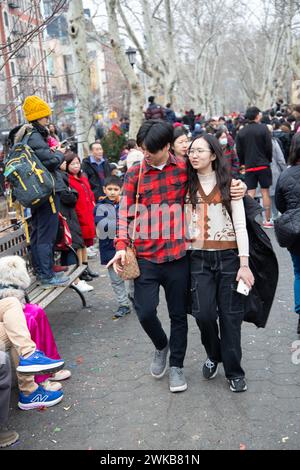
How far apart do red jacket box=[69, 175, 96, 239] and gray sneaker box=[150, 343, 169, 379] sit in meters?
3.27

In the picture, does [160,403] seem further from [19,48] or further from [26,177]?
[19,48]

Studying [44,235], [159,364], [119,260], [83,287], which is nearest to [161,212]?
[119,260]

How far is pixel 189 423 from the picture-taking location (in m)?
3.78

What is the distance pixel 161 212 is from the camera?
4055 mm

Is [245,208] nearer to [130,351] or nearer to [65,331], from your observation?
[130,351]

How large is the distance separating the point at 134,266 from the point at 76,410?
1122 mm

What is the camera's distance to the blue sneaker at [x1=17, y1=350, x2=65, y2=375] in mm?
3906

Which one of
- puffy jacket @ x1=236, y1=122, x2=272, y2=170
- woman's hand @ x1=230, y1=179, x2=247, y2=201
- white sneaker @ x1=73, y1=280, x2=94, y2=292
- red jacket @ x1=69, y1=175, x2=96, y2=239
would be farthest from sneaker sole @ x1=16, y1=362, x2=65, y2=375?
puffy jacket @ x1=236, y1=122, x2=272, y2=170

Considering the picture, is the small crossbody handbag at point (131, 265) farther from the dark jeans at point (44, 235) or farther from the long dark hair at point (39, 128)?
the long dark hair at point (39, 128)

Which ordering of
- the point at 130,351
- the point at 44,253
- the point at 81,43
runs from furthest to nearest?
the point at 81,43 → the point at 44,253 → the point at 130,351

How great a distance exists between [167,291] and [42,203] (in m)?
1.85

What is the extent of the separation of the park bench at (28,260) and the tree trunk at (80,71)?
581 cm

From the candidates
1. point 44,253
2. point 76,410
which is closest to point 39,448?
point 76,410

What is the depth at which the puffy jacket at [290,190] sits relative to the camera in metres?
4.75
